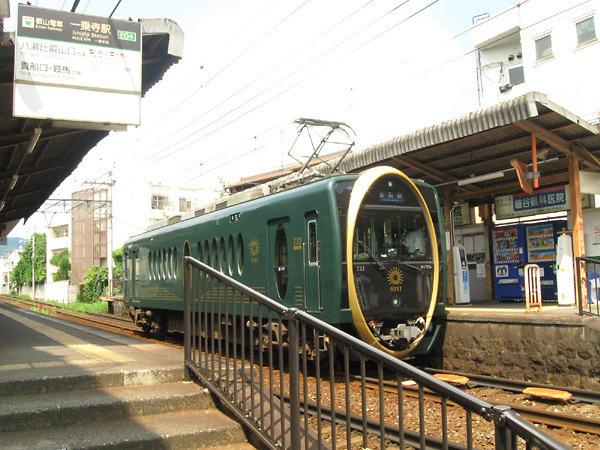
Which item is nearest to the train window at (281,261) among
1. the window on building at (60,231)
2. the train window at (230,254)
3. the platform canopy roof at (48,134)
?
the train window at (230,254)

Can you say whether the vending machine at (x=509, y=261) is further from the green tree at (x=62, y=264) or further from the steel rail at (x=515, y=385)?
the green tree at (x=62, y=264)

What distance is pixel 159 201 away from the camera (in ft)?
198

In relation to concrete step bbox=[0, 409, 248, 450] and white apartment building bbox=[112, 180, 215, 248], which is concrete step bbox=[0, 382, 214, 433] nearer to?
concrete step bbox=[0, 409, 248, 450]

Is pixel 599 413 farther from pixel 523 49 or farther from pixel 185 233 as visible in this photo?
pixel 523 49

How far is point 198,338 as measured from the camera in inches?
199

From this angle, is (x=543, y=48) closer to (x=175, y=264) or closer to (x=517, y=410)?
(x=175, y=264)

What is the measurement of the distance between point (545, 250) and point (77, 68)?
9.76 m

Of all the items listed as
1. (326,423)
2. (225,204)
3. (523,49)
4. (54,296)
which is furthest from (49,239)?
(326,423)

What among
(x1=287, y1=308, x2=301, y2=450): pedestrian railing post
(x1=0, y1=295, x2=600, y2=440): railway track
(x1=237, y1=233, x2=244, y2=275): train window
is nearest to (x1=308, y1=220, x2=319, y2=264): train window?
(x1=0, y1=295, x2=600, y2=440): railway track

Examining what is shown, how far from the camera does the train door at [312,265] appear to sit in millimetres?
8445

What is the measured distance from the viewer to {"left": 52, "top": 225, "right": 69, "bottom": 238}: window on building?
2865 inches

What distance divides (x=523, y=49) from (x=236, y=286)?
2460cm

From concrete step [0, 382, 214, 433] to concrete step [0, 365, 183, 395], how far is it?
0.19 feet

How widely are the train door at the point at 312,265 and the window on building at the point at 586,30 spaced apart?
19.0 meters
